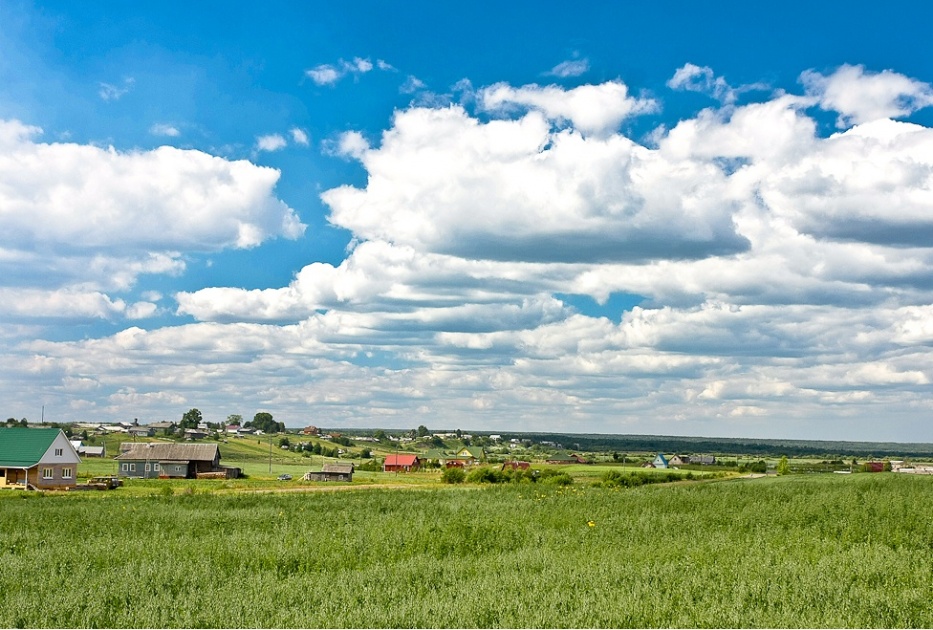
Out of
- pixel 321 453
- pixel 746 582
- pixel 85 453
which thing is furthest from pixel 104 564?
pixel 321 453

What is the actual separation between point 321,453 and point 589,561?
183 metres

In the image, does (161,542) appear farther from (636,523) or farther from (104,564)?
(636,523)

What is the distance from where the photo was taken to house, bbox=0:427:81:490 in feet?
251

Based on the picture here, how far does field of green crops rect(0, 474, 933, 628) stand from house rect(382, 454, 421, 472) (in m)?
116

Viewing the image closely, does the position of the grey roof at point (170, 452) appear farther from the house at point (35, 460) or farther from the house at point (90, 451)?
the house at point (90, 451)

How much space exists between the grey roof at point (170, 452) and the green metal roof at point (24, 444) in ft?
91.5

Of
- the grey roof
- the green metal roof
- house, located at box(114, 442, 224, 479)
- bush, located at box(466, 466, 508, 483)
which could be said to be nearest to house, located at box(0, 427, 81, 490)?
the green metal roof

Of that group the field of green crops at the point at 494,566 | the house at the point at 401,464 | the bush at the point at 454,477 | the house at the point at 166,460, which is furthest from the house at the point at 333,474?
the field of green crops at the point at 494,566

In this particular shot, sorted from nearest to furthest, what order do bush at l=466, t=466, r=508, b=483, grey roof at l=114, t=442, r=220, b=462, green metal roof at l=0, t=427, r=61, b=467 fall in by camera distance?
green metal roof at l=0, t=427, r=61, b=467, bush at l=466, t=466, r=508, b=483, grey roof at l=114, t=442, r=220, b=462

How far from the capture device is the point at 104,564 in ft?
66.3

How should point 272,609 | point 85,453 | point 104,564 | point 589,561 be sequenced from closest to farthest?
point 272,609, point 589,561, point 104,564, point 85,453

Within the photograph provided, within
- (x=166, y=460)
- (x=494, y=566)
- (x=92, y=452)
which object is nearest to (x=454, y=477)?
(x=166, y=460)

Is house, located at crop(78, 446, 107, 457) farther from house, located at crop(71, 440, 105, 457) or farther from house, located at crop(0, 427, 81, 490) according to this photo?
house, located at crop(0, 427, 81, 490)

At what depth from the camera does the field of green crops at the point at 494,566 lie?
43.4ft
